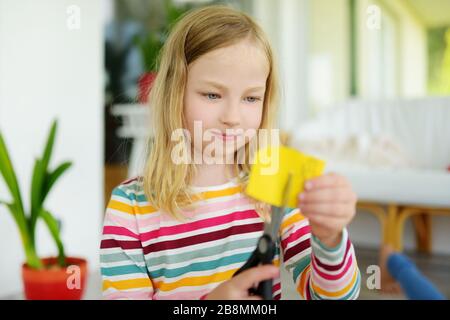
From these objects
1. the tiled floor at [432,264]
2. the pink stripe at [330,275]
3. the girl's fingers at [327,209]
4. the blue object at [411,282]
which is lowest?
the tiled floor at [432,264]

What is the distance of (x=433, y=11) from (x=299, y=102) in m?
0.97

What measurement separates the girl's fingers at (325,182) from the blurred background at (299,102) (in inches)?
9.1

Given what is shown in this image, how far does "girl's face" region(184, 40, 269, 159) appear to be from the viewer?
561 mm

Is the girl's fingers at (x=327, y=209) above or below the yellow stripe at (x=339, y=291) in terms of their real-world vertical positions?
above

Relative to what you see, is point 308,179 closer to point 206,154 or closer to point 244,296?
point 244,296

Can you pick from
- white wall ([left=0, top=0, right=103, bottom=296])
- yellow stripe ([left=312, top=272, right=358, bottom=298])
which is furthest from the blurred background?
yellow stripe ([left=312, top=272, right=358, bottom=298])

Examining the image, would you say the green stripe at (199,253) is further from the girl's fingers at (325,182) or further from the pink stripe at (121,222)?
the girl's fingers at (325,182)

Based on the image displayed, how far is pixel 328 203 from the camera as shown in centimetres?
43

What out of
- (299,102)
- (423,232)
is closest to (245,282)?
(423,232)

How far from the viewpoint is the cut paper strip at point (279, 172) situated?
0.41 meters

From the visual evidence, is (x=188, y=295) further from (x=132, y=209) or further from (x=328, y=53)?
(x=328, y=53)

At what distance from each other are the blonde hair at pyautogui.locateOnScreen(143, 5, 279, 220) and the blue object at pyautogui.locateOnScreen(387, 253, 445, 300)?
0.70 feet

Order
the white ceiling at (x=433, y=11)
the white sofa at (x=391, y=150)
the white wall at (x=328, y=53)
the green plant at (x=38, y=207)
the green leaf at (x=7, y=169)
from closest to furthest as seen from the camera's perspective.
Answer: the green leaf at (x=7, y=169) < the green plant at (x=38, y=207) < the white sofa at (x=391, y=150) < the white ceiling at (x=433, y=11) < the white wall at (x=328, y=53)
